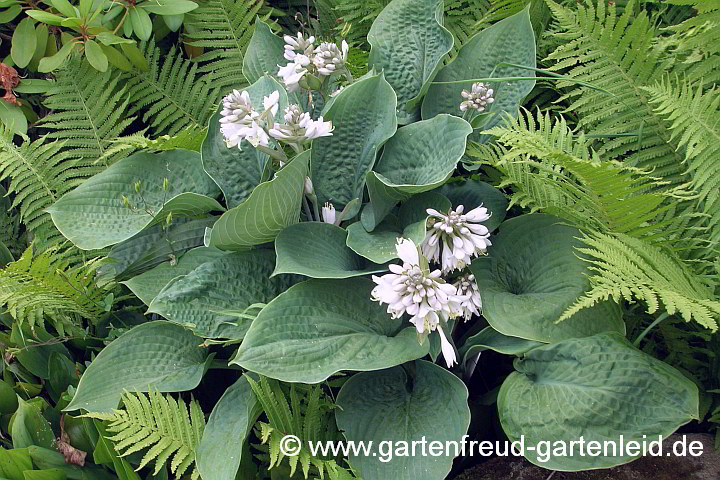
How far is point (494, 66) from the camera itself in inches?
66.3

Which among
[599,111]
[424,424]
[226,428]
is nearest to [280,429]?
[226,428]

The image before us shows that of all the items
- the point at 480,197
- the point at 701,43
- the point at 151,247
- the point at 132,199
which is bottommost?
the point at 151,247

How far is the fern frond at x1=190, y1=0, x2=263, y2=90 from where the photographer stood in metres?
2.07

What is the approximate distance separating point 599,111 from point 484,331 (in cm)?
66

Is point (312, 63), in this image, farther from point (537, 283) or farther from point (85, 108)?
point (85, 108)

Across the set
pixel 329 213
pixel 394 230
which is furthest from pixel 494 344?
pixel 329 213

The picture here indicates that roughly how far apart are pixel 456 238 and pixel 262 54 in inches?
32.4

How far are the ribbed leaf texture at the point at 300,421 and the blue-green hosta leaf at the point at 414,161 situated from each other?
0.38m

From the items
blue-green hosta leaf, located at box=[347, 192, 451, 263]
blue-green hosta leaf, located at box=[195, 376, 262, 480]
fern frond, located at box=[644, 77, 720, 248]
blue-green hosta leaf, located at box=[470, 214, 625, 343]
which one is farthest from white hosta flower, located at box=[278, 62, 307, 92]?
fern frond, located at box=[644, 77, 720, 248]

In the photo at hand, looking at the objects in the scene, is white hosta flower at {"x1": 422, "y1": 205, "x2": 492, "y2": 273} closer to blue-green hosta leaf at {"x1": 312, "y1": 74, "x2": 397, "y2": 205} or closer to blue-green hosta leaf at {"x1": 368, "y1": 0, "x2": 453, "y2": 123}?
blue-green hosta leaf at {"x1": 312, "y1": 74, "x2": 397, "y2": 205}

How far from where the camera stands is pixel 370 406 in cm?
139

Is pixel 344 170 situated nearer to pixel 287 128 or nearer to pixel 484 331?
pixel 287 128

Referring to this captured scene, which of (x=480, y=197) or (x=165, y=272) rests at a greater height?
(x=480, y=197)

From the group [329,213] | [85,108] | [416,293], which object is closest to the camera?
[416,293]
